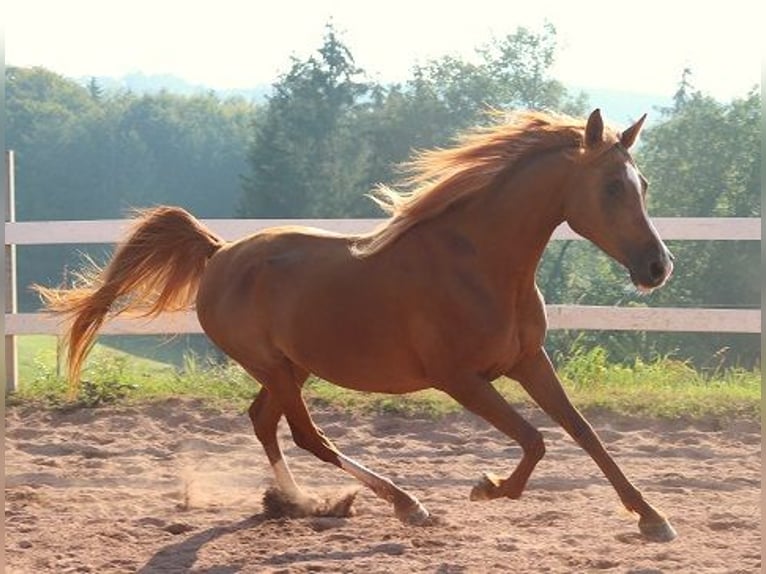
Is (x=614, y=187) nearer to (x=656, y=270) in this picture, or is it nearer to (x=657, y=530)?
(x=656, y=270)

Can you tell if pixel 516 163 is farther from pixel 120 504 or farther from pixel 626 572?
pixel 120 504

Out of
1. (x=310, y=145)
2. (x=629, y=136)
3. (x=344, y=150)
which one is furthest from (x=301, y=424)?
(x=344, y=150)

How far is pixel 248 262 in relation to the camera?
18.1 ft

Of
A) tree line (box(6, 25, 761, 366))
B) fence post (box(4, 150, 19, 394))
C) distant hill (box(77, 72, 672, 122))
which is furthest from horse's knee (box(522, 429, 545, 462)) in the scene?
distant hill (box(77, 72, 672, 122))

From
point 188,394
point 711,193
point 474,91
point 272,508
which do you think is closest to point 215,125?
point 474,91

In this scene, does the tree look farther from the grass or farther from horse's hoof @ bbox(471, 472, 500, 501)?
horse's hoof @ bbox(471, 472, 500, 501)

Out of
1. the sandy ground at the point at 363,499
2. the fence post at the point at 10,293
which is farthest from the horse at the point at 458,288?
the fence post at the point at 10,293

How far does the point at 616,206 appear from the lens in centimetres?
440

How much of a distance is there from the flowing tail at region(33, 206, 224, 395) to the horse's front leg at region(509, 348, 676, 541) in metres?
2.03

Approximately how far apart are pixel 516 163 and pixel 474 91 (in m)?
33.3

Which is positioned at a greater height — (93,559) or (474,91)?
(474,91)

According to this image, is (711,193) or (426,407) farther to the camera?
(711,193)

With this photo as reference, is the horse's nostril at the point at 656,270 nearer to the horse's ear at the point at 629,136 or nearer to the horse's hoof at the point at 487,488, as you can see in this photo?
the horse's ear at the point at 629,136

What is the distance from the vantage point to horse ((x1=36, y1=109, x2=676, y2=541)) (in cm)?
449
